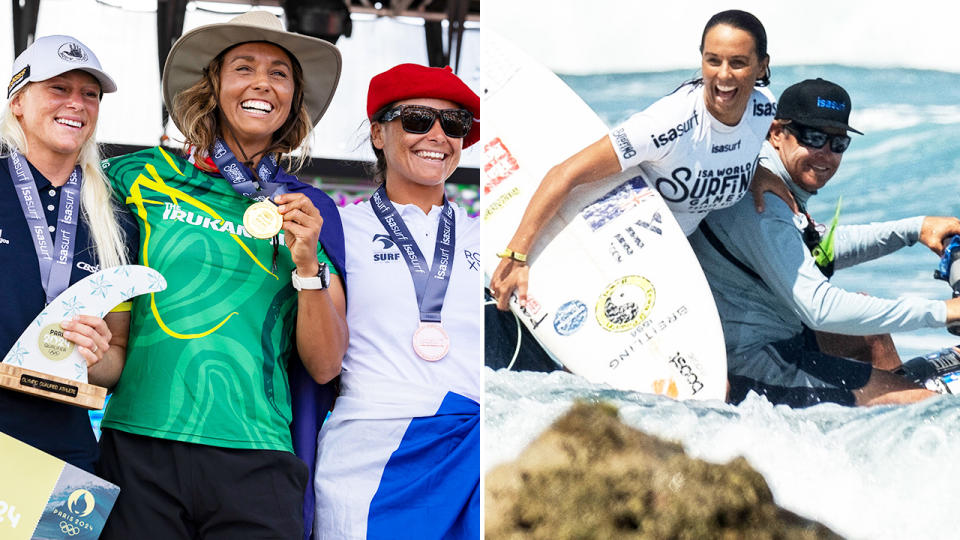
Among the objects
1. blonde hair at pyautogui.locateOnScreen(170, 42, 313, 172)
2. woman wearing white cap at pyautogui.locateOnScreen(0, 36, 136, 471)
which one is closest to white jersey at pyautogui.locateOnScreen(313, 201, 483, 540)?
blonde hair at pyautogui.locateOnScreen(170, 42, 313, 172)

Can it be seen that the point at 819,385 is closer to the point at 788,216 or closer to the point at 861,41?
the point at 788,216

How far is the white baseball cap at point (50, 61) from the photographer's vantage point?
217cm

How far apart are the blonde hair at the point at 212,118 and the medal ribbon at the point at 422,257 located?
0.77ft

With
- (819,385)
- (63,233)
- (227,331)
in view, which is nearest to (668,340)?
(819,385)

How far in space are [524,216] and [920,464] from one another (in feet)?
3.04

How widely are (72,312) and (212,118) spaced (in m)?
0.60

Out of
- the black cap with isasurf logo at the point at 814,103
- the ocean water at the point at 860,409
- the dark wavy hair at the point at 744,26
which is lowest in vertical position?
the ocean water at the point at 860,409

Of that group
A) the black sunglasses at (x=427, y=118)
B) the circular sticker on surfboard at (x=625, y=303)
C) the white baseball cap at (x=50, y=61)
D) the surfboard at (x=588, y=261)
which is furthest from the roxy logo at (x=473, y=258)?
the white baseball cap at (x=50, y=61)

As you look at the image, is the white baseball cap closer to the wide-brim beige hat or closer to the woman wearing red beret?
the wide-brim beige hat

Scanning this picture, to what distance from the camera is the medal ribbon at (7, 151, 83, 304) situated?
6.69 ft

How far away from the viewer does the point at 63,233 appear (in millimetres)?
2090

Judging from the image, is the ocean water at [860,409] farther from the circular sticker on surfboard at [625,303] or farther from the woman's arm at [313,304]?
the woman's arm at [313,304]

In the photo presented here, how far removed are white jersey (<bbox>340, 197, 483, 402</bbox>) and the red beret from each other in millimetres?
325

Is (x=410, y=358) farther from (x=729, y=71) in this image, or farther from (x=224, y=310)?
(x=729, y=71)
